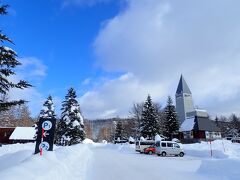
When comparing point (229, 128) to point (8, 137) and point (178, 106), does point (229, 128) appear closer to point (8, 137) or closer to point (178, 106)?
point (178, 106)

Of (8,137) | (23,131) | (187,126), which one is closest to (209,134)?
(187,126)

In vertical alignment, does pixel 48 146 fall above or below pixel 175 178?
above

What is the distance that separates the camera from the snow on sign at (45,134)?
47.4 ft

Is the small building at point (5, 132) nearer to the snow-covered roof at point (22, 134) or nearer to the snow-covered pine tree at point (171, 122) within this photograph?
the snow-covered roof at point (22, 134)

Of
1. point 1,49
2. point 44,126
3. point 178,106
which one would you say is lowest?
point 44,126

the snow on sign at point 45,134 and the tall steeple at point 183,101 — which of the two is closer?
the snow on sign at point 45,134

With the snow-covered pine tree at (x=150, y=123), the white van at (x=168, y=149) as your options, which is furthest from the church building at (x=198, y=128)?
the white van at (x=168, y=149)

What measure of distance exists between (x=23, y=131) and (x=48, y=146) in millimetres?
Result: 61465

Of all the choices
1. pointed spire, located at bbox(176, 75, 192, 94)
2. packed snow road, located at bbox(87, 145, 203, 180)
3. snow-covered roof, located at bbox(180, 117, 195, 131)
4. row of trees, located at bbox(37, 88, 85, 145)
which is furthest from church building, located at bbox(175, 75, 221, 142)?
packed snow road, located at bbox(87, 145, 203, 180)

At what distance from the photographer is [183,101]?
8938 centimetres

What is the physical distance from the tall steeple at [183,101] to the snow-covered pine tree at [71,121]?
156ft

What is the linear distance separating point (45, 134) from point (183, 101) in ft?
258

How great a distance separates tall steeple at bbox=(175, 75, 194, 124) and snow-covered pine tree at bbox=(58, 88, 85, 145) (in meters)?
47.7

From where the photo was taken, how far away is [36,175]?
5762mm
